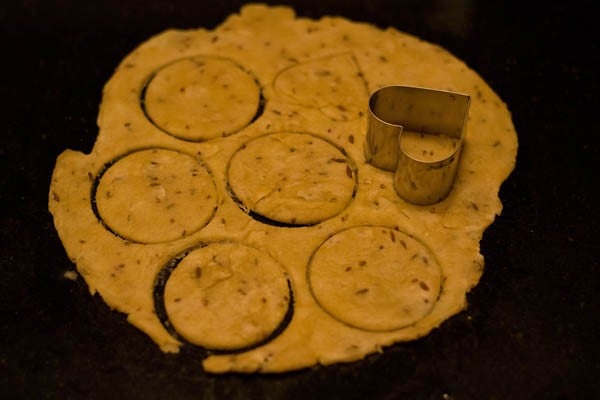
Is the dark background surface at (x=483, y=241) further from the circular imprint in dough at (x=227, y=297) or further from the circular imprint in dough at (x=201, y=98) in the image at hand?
the circular imprint in dough at (x=201, y=98)

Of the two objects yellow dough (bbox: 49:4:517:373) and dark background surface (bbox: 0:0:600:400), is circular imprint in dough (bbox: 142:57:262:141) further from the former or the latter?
dark background surface (bbox: 0:0:600:400)

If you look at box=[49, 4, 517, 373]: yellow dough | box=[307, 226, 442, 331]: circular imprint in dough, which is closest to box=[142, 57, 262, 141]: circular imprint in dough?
box=[49, 4, 517, 373]: yellow dough

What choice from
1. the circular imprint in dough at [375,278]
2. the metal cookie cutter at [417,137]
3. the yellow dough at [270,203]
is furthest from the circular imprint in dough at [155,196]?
the metal cookie cutter at [417,137]

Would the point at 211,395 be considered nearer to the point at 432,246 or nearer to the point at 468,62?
the point at 432,246

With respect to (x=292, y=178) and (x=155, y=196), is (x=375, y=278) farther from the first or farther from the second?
(x=155, y=196)

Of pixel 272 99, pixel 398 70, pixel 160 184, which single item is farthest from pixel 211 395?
pixel 398 70
